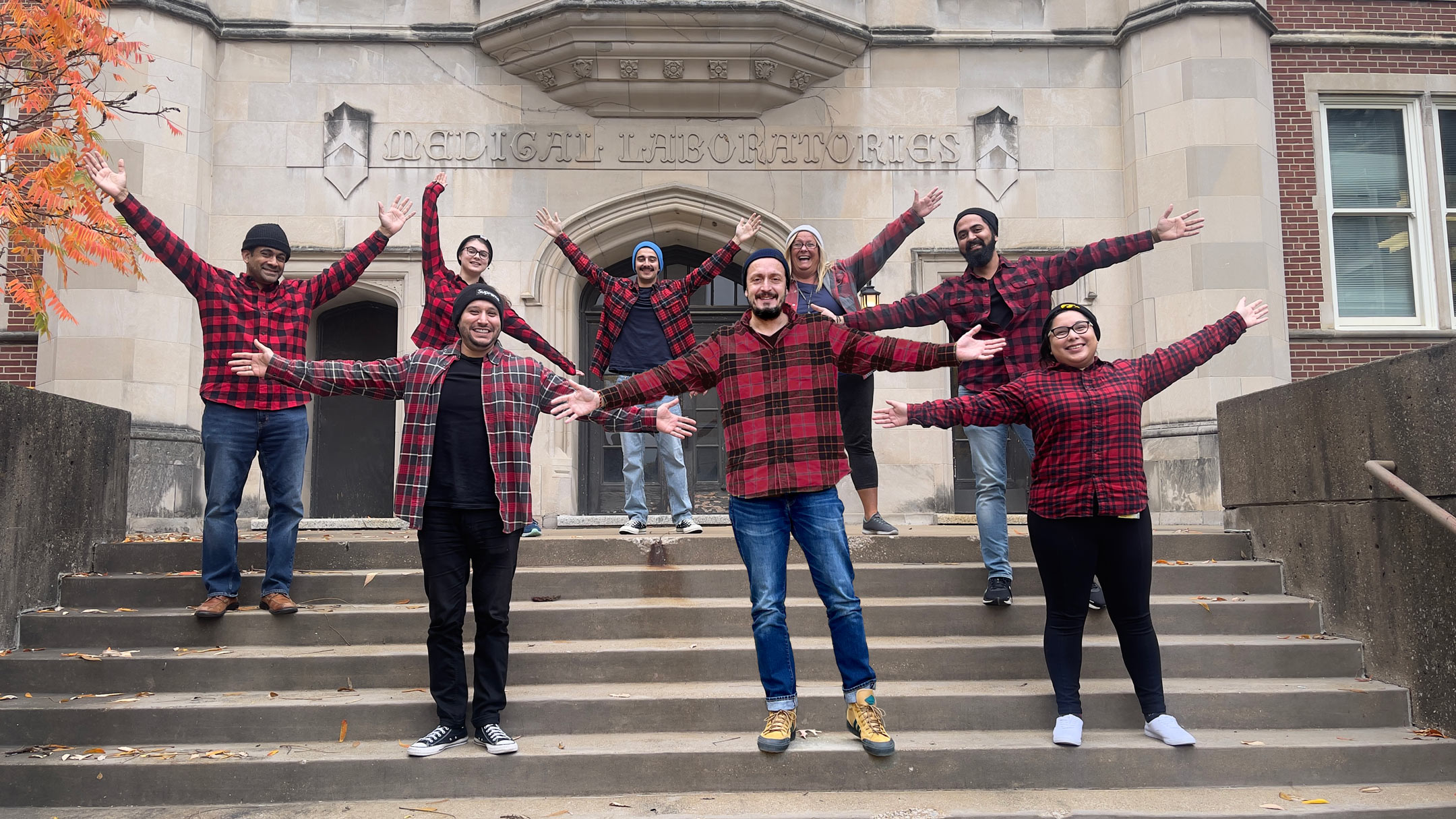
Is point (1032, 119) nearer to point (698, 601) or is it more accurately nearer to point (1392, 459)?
point (1392, 459)

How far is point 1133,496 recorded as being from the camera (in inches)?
163

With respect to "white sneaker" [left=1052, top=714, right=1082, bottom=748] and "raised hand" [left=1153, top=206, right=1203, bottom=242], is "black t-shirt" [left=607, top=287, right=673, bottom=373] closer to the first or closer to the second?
"raised hand" [left=1153, top=206, right=1203, bottom=242]

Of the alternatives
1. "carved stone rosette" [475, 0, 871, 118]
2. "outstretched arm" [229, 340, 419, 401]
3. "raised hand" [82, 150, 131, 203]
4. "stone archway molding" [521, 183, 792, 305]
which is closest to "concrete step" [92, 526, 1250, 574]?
"outstretched arm" [229, 340, 419, 401]

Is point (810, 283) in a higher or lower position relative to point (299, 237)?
lower

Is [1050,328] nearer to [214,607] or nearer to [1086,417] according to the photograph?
[1086,417]

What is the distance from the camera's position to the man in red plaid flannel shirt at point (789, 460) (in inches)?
158

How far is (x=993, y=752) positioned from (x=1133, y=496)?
1199 millimetres

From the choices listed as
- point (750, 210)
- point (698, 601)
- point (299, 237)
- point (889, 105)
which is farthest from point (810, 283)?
point (299, 237)

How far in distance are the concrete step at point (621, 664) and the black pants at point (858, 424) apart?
1.25 m

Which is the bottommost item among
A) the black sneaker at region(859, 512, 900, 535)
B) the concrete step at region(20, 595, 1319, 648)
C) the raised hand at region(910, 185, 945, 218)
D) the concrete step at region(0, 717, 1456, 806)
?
the concrete step at region(0, 717, 1456, 806)

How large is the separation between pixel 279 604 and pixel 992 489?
3.67 metres

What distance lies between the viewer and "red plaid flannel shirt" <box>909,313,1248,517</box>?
13.6ft

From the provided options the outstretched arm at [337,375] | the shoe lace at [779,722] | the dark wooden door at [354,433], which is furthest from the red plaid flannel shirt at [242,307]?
the dark wooden door at [354,433]

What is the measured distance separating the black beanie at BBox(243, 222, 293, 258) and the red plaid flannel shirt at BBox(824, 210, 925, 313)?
2.99 m
